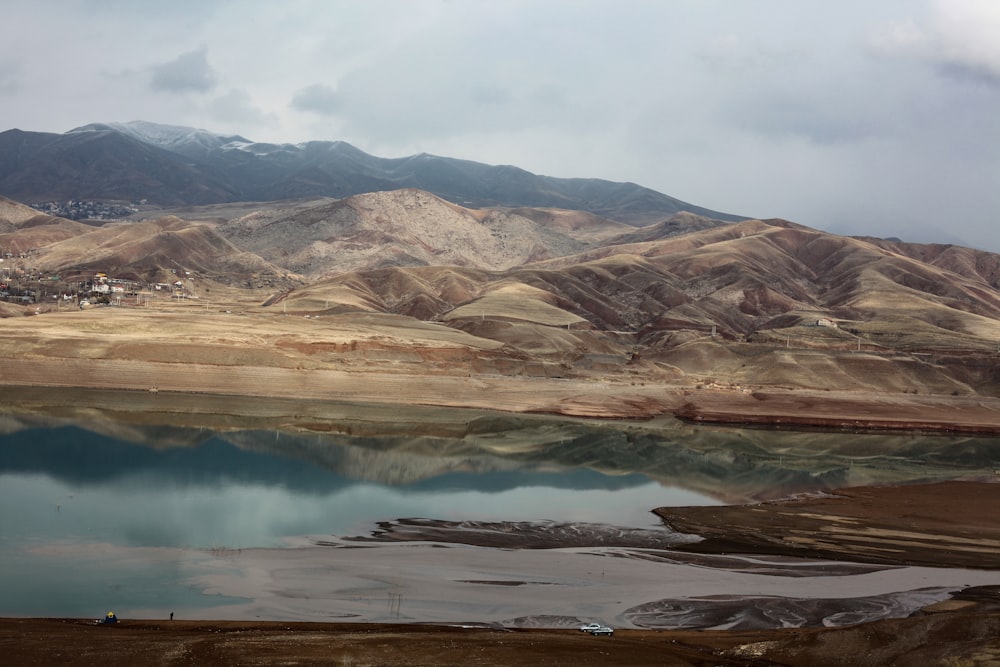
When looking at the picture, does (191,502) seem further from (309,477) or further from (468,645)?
(468,645)

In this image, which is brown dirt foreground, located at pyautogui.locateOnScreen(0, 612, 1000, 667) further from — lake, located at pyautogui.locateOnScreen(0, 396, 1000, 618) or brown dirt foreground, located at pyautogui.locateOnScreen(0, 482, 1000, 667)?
lake, located at pyautogui.locateOnScreen(0, 396, 1000, 618)

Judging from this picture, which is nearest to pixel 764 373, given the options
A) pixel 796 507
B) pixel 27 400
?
pixel 796 507

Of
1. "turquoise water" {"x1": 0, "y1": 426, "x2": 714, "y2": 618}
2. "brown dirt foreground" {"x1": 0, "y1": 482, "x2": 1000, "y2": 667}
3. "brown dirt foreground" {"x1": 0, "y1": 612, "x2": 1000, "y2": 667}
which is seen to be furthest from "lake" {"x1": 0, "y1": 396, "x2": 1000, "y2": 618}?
"brown dirt foreground" {"x1": 0, "y1": 482, "x2": 1000, "y2": 667}

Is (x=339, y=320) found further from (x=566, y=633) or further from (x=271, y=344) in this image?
(x=566, y=633)

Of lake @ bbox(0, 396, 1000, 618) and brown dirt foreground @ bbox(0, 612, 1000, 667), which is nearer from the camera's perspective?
brown dirt foreground @ bbox(0, 612, 1000, 667)

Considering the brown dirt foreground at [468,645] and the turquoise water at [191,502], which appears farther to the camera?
the turquoise water at [191,502]

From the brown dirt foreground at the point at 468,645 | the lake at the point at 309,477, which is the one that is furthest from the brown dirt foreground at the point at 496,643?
the lake at the point at 309,477

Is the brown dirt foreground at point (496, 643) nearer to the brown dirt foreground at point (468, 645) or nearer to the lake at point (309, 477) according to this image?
the brown dirt foreground at point (468, 645)

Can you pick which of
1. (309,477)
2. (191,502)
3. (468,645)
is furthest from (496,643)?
(309,477)

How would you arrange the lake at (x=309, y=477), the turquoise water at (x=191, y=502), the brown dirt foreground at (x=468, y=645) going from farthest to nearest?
the lake at (x=309, y=477), the turquoise water at (x=191, y=502), the brown dirt foreground at (x=468, y=645)
